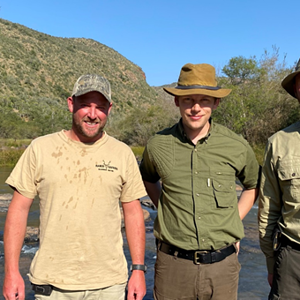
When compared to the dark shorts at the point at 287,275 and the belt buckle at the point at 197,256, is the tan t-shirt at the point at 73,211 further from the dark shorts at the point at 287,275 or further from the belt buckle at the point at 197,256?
the dark shorts at the point at 287,275

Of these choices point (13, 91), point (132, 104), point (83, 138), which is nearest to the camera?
point (83, 138)

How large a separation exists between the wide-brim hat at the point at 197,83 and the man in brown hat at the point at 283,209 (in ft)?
1.78

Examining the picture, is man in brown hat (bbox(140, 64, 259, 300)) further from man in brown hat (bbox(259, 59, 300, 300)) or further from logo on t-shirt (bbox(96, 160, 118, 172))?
logo on t-shirt (bbox(96, 160, 118, 172))

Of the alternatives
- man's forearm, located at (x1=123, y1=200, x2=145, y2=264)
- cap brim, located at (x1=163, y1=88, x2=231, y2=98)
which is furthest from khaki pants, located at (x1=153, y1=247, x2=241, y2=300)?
cap brim, located at (x1=163, y1=88, x2=231, y2=98)

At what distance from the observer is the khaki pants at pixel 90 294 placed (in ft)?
7.52

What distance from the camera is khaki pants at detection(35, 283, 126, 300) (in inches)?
90.3

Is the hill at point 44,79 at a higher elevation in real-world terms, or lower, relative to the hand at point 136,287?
higher

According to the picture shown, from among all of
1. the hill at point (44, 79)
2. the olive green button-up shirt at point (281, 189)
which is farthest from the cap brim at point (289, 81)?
the hill at point (44, 79)

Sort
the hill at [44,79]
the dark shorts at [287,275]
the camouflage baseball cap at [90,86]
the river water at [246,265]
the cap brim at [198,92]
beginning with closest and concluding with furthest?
1. the camouflage baseball cap at [90,86]
2. the dark shorts at [287,275]
3. the cap brim at [198,92]
4. the river water at [246,265]
5. the hill at [44,79]

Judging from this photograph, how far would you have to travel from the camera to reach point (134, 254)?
8.29 ft

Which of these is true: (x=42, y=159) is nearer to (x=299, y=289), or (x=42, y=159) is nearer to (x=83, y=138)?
(x=83, y=138)

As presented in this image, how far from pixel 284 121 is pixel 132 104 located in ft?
143

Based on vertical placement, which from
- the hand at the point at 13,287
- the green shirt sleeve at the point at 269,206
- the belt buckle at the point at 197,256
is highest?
the green shirt sleeve at the point at 269,206

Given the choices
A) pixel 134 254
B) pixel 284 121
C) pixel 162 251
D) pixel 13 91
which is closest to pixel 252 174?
pixel 162 251
